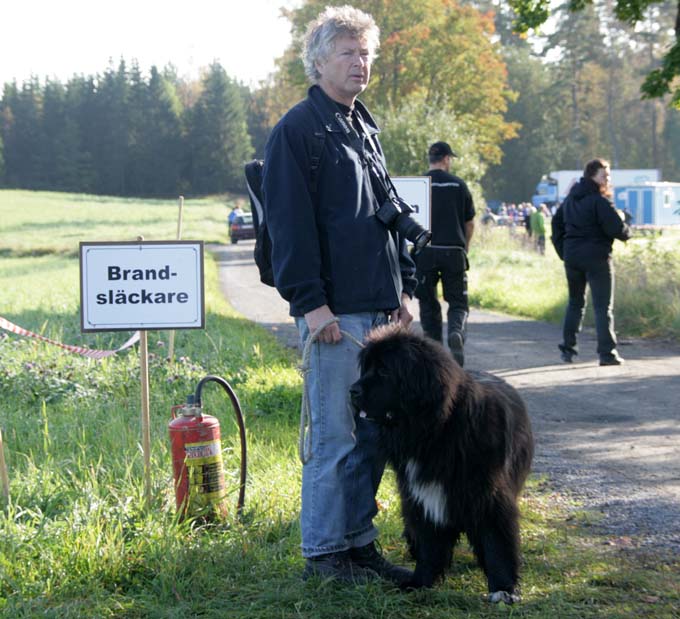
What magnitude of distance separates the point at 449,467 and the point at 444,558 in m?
0.51

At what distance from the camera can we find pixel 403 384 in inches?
136

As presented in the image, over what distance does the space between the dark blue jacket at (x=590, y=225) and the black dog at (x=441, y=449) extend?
21.1ft

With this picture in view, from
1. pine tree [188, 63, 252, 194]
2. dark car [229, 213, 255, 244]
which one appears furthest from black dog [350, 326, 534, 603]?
pine tree [188, 63, 252, 194]

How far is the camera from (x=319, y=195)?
3.75m

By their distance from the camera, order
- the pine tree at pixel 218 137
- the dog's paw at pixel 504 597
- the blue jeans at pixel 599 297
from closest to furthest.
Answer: the dog's paw at pixel 504 597
the blue jeans at pixel 599 297
the pine tree at pixel 218 137

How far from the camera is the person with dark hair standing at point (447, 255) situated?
8766 mm

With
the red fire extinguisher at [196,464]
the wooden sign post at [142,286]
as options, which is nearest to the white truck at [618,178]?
the wooden sign post at [142,286]

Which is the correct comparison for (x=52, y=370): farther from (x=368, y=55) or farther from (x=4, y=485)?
(x=368, y=55)

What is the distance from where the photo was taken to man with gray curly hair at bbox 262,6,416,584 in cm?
365

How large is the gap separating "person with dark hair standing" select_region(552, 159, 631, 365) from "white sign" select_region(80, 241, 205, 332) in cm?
630

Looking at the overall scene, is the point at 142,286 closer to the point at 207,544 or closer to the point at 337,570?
the point at 207,544

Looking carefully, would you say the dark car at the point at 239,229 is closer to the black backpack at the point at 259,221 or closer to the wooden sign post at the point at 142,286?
the wooden sign post at the point at 142,286

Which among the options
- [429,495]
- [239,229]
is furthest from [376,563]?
[239,229]

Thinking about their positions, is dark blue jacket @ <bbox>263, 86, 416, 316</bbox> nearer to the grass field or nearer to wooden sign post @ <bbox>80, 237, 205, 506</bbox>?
wooden sign post @ <bbox>80, 237, 205, 506</bbox>
